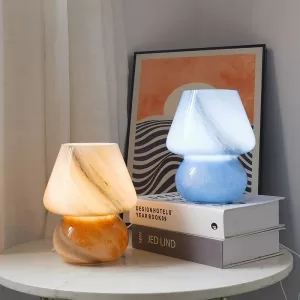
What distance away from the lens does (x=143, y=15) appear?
1656 millimetres

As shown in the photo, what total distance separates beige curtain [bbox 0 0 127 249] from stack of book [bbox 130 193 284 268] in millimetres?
266

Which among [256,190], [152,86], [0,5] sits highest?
[0,5]

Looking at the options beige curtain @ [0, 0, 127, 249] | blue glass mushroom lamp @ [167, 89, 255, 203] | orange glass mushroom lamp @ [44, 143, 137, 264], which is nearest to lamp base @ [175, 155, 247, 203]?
blue glass mushroom lamp @ [167, 89, 255, 203]

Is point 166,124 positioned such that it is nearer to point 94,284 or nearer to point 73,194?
point 73,194

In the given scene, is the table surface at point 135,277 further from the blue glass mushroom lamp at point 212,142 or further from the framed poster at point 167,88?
the framed poster at point 167,88

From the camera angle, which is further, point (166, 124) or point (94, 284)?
point (166, 124)

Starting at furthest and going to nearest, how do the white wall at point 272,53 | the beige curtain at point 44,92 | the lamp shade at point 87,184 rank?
the white wall at point 272,53, the beige curtain at point 44,92, the lamp shade at point 87,184

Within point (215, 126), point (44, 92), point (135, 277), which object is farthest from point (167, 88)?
point (135, 277)

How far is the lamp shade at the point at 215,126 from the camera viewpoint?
1125 mm

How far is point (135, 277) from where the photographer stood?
102 centimetres

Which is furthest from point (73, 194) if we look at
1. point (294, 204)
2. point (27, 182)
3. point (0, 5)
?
point (294, 204)

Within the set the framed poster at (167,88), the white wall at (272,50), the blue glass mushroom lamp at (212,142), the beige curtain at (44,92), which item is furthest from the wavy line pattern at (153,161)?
the blue glass mushroom lamp at (212,142)

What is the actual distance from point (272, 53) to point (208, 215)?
61 cm

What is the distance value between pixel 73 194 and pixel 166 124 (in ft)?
1.83
